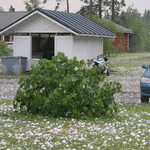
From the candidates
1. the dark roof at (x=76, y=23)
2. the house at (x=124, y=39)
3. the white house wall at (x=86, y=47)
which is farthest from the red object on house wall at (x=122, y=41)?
the dark roof at (x=76, y=23)

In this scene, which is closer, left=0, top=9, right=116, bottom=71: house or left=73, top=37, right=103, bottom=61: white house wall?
left=0, top=9, right=116, bottom=71: house

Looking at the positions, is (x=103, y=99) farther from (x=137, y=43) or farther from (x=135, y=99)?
(x=137, y=43)

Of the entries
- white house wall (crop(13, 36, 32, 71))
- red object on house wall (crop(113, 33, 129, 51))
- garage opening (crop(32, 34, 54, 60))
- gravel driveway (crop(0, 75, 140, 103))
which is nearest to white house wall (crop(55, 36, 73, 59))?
white house wall (crop(13, 36, 32, 71))

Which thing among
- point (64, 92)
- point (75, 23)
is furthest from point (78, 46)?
point (64, 92)

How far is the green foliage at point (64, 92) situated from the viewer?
8.93 m

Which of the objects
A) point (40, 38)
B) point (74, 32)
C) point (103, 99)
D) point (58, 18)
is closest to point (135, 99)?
point (103, 99)

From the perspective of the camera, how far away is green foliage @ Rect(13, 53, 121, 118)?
29.3 ft

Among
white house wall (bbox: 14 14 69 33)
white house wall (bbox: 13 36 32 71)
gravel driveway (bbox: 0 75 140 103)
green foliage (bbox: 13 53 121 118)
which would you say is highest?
white house wall (bbox: 14 14 69 33)

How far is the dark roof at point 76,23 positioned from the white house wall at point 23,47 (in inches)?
91.1

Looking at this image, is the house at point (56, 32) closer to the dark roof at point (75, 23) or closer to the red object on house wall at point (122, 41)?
the dark roof at point (75, 23)

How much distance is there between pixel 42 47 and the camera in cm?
2716

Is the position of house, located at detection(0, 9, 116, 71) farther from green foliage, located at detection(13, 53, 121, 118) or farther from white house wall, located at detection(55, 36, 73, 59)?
green foliage, located at detection(13, 53, 121, 118)

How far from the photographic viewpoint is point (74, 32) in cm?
2180

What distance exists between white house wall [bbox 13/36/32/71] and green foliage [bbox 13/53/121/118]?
14553 mm
